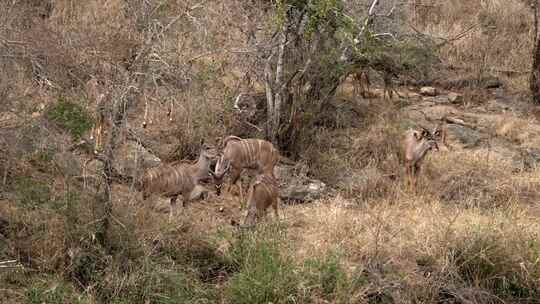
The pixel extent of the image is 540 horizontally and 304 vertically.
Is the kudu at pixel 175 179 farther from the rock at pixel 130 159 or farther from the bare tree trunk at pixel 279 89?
the bare tree trunk at pixel 279 89

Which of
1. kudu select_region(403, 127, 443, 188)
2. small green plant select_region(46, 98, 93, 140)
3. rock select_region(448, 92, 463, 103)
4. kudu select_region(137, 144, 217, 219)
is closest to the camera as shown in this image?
small green plant select_region(46, 98, 93, 140)

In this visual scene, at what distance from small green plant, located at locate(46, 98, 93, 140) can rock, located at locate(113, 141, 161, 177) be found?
94cm

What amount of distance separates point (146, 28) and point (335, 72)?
466cm

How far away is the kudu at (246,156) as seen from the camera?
9.45m

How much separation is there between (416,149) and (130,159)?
13.0ft

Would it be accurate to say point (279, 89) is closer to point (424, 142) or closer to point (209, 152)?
point (424, 142)

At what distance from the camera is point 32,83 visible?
762 cm

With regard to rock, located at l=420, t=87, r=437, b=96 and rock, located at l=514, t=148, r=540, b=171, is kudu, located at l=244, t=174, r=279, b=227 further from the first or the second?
rock, located at l=420, t=87, r=437, b=96

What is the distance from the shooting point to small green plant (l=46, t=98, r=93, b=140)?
24.3ft

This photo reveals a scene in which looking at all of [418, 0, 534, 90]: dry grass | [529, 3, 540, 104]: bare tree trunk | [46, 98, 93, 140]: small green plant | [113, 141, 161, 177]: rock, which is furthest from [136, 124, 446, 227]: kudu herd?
[418, 0, 534, 90]: dry grass

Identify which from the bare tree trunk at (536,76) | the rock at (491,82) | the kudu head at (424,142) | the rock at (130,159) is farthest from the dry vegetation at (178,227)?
the rock at (491,82)

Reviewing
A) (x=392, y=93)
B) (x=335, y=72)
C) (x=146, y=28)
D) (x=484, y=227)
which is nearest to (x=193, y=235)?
(x=146, y=28)

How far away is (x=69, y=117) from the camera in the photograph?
748 cm

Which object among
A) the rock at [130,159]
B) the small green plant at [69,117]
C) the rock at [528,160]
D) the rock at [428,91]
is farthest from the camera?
the rock at [428,91]
